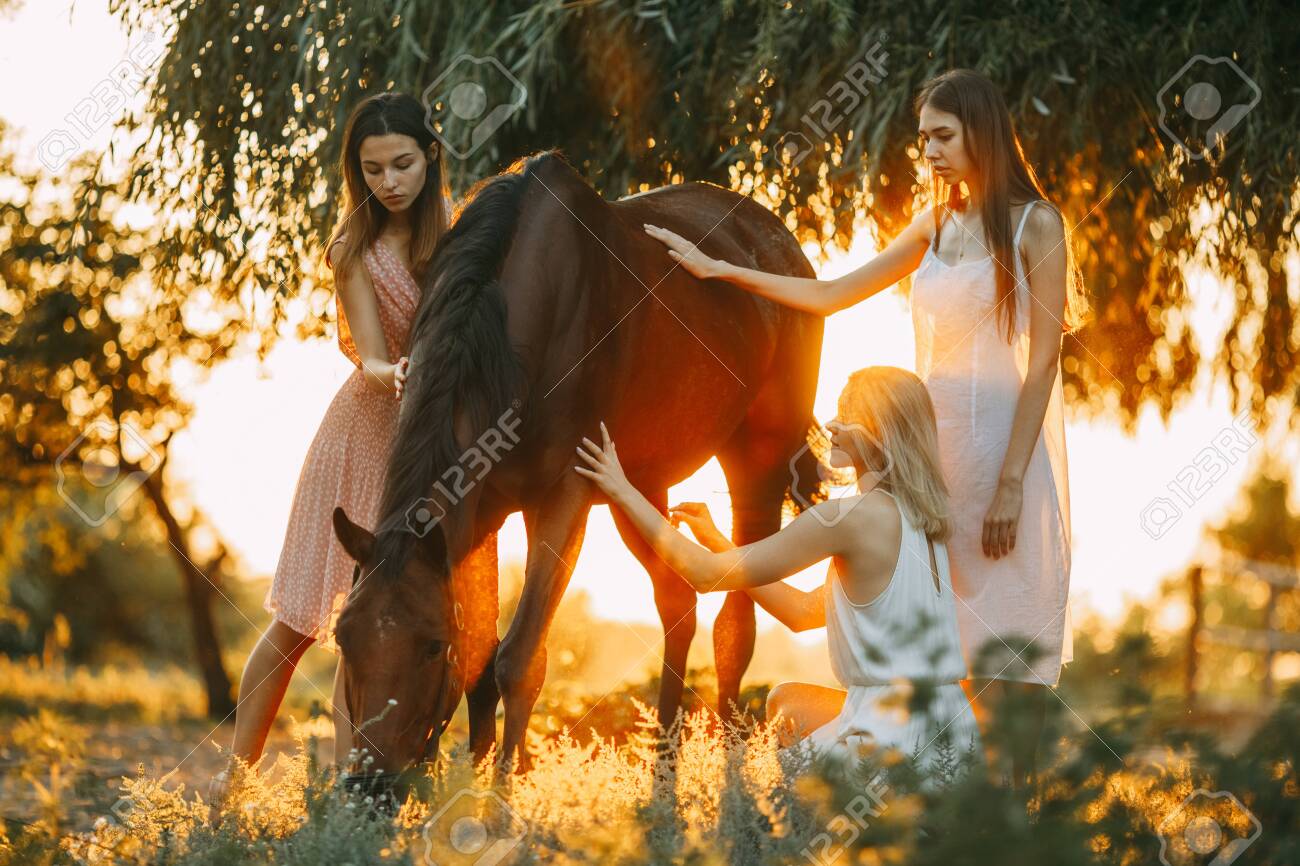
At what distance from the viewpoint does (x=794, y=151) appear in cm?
564

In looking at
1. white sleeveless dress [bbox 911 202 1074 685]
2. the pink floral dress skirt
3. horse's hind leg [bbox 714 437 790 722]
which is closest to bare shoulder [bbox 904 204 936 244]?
white sleeveless dress [bbox 911 202 1074 685]

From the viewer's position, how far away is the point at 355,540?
316cm

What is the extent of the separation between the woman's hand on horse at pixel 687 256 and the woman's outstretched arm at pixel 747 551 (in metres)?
1.30

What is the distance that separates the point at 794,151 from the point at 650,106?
26.7 inches

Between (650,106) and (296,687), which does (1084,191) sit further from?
(296,687)

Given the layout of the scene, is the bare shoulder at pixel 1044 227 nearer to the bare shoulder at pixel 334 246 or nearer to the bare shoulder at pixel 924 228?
the bare shoulder at pixel 924 228

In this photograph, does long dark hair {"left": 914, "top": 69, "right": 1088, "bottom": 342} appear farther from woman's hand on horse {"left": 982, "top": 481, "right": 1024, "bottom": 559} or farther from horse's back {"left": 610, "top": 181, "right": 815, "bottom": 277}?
horse's back {"left": 610, "top": 181, "right": 815, "bottom": 277}

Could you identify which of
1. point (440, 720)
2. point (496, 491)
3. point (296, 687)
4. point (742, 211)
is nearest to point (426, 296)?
point (496, 491)

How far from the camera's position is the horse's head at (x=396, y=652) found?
3.02m

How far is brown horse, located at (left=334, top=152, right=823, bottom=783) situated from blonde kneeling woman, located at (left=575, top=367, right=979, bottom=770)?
0.48m

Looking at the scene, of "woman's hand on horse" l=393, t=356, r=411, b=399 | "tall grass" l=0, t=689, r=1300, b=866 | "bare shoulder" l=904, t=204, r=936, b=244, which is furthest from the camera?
"bare shoulder" l=904, t=204, r=936, b=244

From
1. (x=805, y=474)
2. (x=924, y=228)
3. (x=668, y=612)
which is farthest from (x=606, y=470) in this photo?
(x=805, y=474)

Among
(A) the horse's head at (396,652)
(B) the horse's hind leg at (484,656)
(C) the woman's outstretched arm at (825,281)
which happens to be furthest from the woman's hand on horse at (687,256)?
(A) the horse's head at (396,652)

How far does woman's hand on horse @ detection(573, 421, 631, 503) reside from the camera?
385 cm
